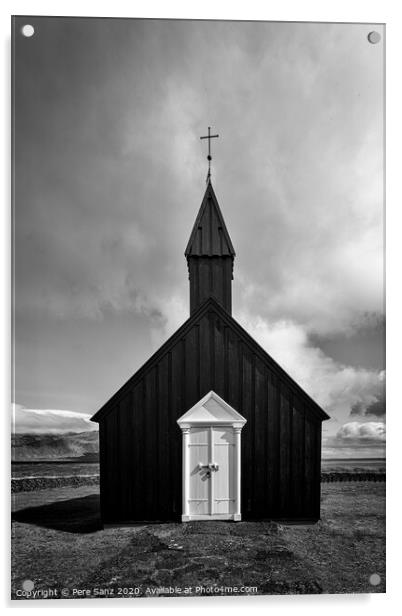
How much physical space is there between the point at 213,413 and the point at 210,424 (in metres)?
0.22

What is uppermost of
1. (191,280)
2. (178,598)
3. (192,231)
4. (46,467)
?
(192,231)

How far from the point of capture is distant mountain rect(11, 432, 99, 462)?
8773 mm

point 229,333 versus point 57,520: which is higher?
point 229,333

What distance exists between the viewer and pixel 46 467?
445 inches

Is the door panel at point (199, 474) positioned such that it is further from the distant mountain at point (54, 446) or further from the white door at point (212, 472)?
the distant mountain at point (54, 446)

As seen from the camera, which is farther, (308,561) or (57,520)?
(57,520)

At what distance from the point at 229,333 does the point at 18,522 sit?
545cm

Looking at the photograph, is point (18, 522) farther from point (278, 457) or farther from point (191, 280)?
point (191, 280)

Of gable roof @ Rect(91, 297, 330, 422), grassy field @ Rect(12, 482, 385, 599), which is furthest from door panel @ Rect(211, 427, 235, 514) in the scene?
gable roof @ Rect(91, 297, 330, 422)

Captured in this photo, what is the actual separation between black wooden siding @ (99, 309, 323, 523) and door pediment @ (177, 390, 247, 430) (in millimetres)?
120

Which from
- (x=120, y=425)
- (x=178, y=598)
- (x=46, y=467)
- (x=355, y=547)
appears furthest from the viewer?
(x=46, y=467)

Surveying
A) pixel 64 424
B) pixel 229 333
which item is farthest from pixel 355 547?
pixel 64 424

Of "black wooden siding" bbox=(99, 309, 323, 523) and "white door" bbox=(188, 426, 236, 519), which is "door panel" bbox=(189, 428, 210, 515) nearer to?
"white door" bbox=(188, 426, 236, 519)

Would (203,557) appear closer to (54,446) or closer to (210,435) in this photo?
(210,435)
